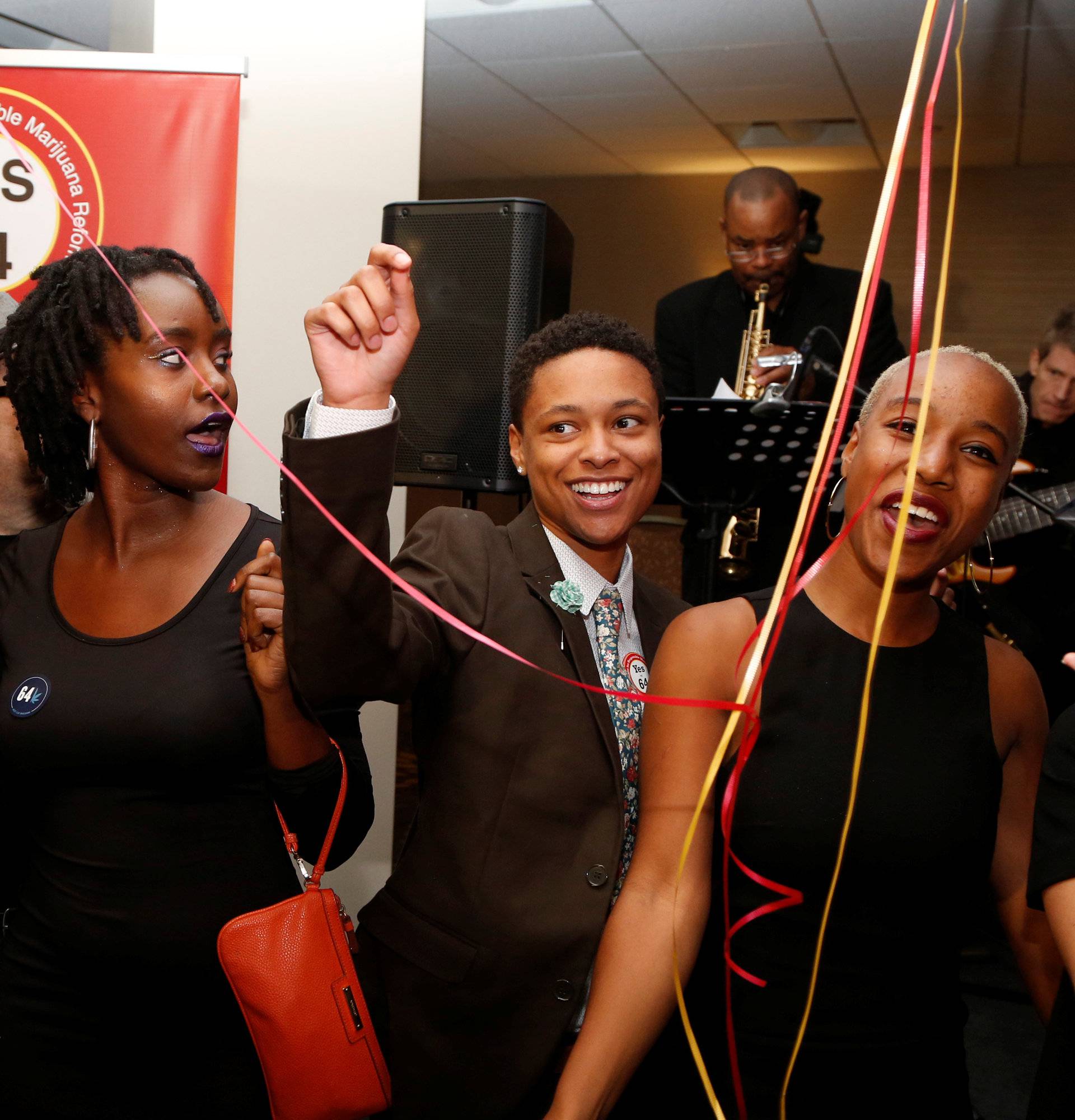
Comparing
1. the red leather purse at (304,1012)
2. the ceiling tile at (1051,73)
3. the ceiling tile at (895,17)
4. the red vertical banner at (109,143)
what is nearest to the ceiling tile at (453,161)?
the ceiling tile at (895,17)

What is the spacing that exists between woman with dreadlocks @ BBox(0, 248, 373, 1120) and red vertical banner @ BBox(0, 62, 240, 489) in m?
1.20

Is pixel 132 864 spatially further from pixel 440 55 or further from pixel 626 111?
pixel 626 111

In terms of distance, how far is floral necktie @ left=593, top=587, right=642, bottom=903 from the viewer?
1569 millimetres

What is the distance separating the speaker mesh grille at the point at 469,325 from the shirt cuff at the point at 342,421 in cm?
130

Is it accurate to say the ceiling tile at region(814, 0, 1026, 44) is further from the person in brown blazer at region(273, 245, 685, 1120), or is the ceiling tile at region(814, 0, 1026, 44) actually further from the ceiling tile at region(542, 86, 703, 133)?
the person in brown blazer at region(273, 245, 685, 1120)

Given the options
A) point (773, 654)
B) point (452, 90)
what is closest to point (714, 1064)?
point (773, 654)

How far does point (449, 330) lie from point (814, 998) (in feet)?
5.25

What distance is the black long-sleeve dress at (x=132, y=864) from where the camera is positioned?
5.09 feet

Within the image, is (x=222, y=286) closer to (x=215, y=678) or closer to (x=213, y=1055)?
(x=215, y=678)

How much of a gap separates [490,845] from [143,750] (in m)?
0.49

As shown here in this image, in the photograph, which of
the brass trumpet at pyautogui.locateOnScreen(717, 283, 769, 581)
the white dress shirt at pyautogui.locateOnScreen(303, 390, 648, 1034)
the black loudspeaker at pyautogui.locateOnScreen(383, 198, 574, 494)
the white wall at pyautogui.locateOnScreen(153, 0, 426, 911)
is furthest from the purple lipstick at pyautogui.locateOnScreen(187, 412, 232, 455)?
the brass trumpet at pyautogui.locateOnScreen(717, 283, 769, 581)

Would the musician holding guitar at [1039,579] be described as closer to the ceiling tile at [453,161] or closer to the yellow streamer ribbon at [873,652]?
the yellow streamer ribbon at [873,652]

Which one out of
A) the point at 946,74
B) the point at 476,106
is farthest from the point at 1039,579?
the point at 476,106

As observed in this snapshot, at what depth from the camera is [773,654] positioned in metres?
1.46
